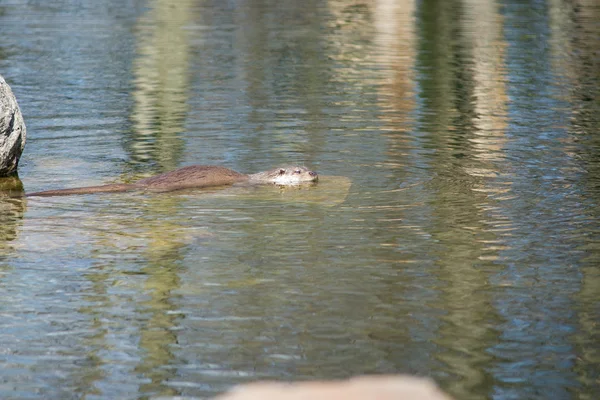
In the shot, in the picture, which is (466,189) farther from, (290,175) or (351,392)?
(351,392)

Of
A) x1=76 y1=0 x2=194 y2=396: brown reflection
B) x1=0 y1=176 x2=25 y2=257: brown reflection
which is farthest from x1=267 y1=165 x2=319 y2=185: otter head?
x1=0 y1=176 x2=25 y2=257: brown reflection

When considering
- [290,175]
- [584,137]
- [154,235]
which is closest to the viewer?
[154,235]

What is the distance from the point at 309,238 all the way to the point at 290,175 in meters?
2.30

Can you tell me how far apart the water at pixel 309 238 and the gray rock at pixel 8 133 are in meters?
0.21

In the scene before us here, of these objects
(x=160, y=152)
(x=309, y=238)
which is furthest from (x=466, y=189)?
(x=160, y=152)

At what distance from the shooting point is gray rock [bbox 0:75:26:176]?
13312mm

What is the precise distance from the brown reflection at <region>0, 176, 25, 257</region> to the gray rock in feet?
0.59

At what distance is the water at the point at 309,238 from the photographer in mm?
7426

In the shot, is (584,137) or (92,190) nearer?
(92,190)

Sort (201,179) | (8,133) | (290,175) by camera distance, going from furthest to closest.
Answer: (8,133)
(290,175)
(201,179)

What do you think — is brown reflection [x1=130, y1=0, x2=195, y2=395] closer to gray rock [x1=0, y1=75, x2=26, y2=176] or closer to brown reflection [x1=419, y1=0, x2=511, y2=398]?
gray rock [x1=0, y1=75, x2=26, y2=176]

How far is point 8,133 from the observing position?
13.4 metres

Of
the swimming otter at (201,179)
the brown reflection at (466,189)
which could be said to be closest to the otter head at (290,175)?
the swimming otter at (201,179)

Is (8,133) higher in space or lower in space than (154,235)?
higher
